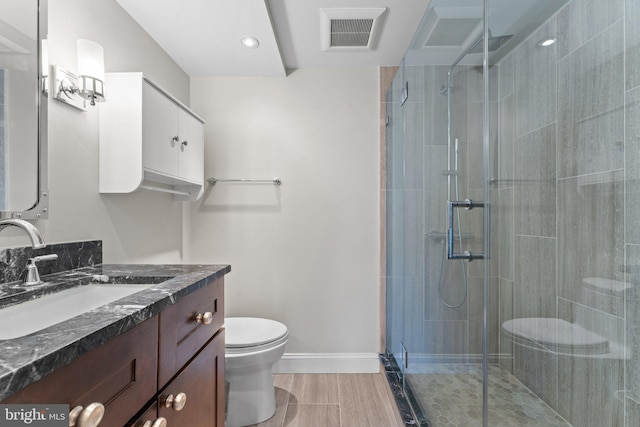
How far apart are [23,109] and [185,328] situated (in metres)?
0.92

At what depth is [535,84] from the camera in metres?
0.92

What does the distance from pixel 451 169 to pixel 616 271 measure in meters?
0.69

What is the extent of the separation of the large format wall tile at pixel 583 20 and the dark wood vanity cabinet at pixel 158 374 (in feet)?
3.97

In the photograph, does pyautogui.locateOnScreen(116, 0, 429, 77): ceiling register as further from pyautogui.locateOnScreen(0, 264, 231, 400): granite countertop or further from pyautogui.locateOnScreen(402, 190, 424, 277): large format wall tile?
pyautogui.locateOnScreen(0, 264, 231, 400): granite countertop

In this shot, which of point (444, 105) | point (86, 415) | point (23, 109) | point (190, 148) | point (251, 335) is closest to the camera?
point (86, 415)

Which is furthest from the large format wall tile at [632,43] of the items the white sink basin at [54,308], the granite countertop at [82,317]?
the white sink basin at [54,308]

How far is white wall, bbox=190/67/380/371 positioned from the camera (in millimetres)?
2469

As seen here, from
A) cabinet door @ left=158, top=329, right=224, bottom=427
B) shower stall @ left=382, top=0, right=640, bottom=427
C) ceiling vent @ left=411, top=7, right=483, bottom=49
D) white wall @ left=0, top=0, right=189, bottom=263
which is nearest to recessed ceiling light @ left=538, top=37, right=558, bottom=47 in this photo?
shower stall @ left=382, top=0, right=640, bottom=427

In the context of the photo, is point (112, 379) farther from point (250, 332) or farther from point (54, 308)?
point (250, 332)

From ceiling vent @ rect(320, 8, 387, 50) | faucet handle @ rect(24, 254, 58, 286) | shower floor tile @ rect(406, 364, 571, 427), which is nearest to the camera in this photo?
shower floor tile @ rect(406, 364, 571, 427)

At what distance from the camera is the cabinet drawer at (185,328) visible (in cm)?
85

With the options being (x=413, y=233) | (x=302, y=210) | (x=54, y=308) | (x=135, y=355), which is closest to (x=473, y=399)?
(x=413, y=233)

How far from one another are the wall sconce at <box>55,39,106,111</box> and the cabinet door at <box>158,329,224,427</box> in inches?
42.5

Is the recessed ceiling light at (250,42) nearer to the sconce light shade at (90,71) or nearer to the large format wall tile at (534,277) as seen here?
the sconce light shade at (90,71)
